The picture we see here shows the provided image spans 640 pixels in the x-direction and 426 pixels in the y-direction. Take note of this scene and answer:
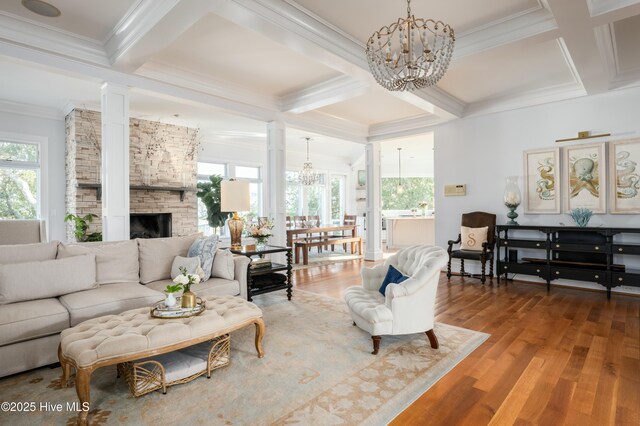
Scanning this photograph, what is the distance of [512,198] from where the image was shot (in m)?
5.59

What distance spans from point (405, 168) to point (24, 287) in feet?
34.3

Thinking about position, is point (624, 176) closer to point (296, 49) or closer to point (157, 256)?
point (296, 49)

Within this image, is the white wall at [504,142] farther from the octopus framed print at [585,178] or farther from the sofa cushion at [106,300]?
the sofa cushion at [106,300]

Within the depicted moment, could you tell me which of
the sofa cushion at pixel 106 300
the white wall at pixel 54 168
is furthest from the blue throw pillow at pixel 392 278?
the white wall at pixel 54 168

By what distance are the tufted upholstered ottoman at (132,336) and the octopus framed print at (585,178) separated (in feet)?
16.8

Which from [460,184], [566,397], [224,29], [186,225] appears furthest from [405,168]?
[566,397]

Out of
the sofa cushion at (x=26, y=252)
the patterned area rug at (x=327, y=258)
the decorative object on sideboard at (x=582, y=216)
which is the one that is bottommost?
the patterned area rug at (x=327, y=258)

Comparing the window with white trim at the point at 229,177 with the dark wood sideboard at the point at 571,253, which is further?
the window with white trim at the point at 229,177

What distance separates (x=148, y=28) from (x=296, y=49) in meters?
1.40

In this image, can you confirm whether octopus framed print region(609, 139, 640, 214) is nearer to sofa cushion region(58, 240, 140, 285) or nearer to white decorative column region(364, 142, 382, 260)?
white decorative column region(364, 142, 382, 260)

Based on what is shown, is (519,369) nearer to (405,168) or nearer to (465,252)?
(465,252)

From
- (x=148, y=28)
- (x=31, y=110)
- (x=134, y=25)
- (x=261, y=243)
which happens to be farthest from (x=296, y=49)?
(x=31, y=110)

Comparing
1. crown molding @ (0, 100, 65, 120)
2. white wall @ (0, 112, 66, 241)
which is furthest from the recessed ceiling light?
white wall @ (0, 112, 66, 241)

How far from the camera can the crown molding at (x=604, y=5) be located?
2838 millimetres
